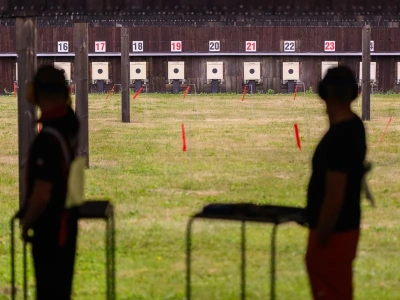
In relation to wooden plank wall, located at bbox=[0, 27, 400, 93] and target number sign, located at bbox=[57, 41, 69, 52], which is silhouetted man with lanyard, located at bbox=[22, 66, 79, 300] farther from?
target number sign, located at bbox=[57, 41, 69, 52]

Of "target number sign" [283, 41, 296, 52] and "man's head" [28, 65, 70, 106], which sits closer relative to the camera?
"man's head" [28, 65, 70, 106]

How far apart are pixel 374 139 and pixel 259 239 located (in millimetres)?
13788

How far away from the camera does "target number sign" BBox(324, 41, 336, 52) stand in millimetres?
49938

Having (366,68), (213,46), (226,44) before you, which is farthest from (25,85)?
(226,44)

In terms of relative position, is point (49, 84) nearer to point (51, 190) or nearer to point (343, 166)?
point (51, 190)

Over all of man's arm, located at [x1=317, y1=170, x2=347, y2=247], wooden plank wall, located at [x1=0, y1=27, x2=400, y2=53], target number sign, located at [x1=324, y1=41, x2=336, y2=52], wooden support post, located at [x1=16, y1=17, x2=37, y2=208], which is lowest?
man's arm, located at [x1=317, y1=170, x2=347, y2=247]

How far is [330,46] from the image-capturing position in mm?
50031

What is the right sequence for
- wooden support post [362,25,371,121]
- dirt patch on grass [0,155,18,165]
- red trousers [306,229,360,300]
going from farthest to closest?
wooden support post [362,25,371,121] → dirt patch on grass [0,155,18,165] → red trousers [306,229,360,300]

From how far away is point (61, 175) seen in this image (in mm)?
6062

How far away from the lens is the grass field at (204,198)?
938 cm

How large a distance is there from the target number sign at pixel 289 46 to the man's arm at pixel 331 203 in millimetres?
44712

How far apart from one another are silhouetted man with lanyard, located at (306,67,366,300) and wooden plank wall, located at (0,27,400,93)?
143 ft

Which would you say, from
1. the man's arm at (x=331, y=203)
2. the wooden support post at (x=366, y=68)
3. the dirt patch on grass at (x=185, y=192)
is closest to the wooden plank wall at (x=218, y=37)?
the wooden support post at (x=366, y=68)

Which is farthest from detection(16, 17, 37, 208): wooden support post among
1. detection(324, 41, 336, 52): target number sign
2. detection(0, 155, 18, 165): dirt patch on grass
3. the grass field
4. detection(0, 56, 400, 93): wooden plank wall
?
detection(324, 41, 336, 52): target number sign
